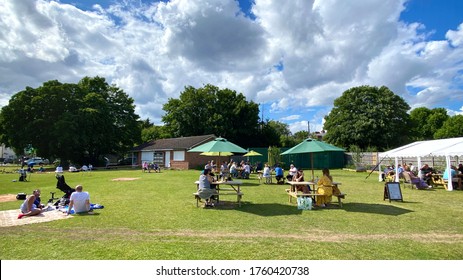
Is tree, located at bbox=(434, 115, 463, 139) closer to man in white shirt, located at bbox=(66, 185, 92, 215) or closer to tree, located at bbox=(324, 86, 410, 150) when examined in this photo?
tree, located at bbox=(324, 86, 410, 150)

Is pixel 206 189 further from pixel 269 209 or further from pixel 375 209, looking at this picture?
pixel 375 209

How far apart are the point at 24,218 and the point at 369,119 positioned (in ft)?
132

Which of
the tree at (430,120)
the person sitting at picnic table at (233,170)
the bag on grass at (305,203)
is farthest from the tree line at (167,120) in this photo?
the bag on grass at (305,203)

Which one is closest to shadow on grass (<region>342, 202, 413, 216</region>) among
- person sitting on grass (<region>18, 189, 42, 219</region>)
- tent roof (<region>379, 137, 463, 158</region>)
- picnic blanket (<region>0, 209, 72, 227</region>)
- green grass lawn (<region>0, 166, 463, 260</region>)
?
green grass lawn (<region>0, 166, 463, 260</region>)

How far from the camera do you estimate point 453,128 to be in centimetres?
5325

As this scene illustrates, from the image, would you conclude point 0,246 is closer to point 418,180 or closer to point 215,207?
point 215,207

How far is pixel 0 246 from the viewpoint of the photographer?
19.3 feet

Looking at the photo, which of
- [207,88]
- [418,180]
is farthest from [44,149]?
[418,180]

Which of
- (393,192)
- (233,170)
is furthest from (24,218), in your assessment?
(233,170)

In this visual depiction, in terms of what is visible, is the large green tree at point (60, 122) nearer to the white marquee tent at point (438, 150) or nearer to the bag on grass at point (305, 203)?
the bag on grass at point (305, 203)

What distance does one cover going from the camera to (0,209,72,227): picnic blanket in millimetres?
7906

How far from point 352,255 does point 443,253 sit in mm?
1741

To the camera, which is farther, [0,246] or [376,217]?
[376,217]
